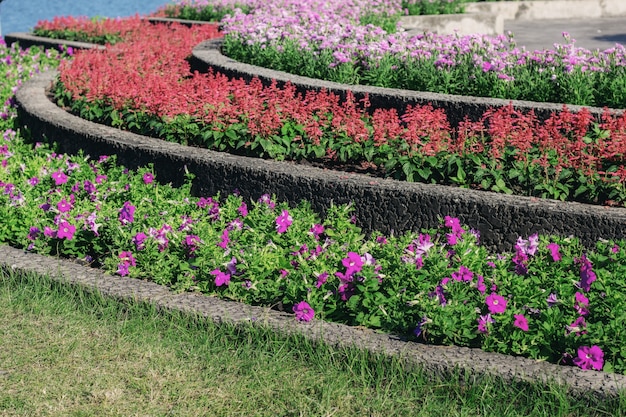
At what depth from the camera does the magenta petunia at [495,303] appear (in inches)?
150

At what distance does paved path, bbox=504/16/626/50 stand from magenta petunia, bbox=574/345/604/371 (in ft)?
35.6

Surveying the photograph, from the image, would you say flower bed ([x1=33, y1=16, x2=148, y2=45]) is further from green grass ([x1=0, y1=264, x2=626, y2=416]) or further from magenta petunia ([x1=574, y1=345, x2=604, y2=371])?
magenta petunia ([x1=574, y1=345, x2=604, y2=371])

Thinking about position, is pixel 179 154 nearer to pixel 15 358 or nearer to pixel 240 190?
pixel 240 190

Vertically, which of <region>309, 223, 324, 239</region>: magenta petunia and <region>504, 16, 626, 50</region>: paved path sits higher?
<region>309, 223, 324, 239</region>: magenta petunia

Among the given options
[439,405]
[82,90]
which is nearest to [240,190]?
[439,405]

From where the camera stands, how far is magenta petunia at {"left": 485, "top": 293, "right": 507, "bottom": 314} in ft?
12.5

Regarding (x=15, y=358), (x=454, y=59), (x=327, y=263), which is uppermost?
(x=454, y=59)

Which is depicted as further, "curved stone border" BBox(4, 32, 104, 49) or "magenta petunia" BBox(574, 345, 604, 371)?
"curved stone border" BBox(4, 32, 104, 49)

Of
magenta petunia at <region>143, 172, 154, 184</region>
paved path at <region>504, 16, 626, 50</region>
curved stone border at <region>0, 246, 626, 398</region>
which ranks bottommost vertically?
paved path at <region>504, 16, 626, 50</region>

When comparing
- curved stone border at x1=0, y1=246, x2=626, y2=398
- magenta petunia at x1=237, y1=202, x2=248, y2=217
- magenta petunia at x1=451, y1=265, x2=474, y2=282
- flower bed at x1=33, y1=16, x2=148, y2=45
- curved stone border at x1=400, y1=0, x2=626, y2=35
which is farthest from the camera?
curved stone border at x1=400, y1=0, x2=626, y2=35

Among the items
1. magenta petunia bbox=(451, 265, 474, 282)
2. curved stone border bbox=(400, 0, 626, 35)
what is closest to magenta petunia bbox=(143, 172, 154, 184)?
magenta petunia bbox=(451, 265, 474, 282)

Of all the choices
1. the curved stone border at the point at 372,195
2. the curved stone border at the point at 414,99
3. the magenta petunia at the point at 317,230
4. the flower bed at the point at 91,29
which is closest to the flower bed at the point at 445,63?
the curved stone border at the point at 414,99

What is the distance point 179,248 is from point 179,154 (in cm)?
132

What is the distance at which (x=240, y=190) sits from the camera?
19.3ft
